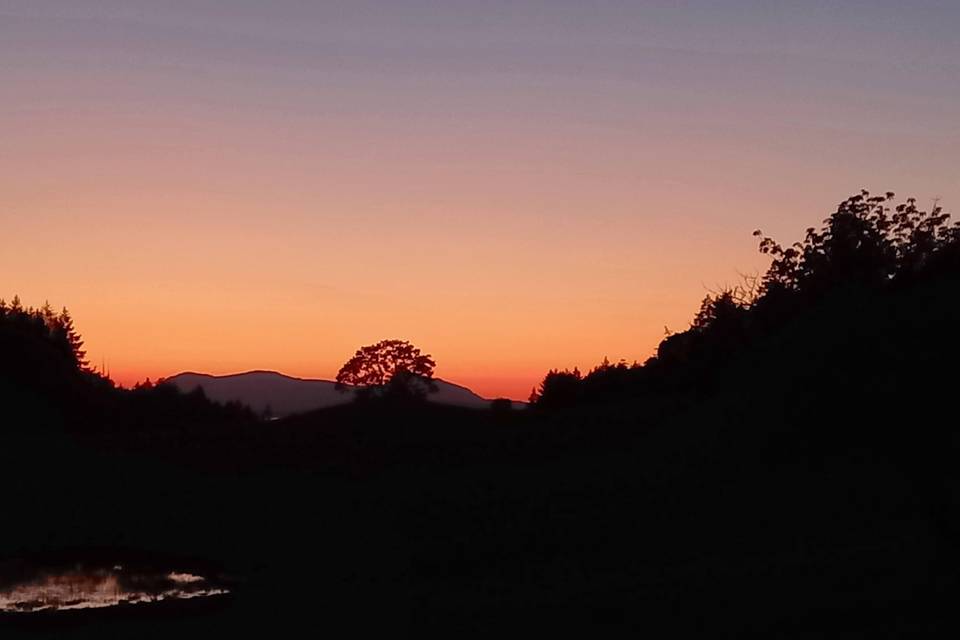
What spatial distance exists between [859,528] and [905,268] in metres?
24.6

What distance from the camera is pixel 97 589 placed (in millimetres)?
24719

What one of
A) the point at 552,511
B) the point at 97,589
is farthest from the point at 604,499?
the point at 97,589

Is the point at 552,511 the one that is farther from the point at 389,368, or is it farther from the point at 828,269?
the point at 389,368

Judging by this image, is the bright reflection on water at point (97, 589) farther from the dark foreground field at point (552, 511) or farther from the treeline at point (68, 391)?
the treeline at point (68, 391)

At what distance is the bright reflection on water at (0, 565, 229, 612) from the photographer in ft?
74.9

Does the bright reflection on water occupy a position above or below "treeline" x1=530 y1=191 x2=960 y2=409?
below

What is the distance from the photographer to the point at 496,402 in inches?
2712

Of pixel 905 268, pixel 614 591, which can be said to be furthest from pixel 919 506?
pixel 905 268

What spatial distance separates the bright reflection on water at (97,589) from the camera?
2283cm

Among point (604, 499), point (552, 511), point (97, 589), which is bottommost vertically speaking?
point (97, 589)

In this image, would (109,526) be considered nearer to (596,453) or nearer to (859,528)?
(596,453)

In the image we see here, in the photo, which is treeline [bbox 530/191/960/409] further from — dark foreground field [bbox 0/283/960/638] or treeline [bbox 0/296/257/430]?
treeline [bbox 0/296/257/430]

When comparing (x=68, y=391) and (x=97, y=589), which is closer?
(x=97, y=589)

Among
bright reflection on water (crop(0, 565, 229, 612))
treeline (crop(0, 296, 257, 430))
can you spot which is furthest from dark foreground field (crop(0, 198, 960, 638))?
treeline (crop(0, 296, 257, 430))
